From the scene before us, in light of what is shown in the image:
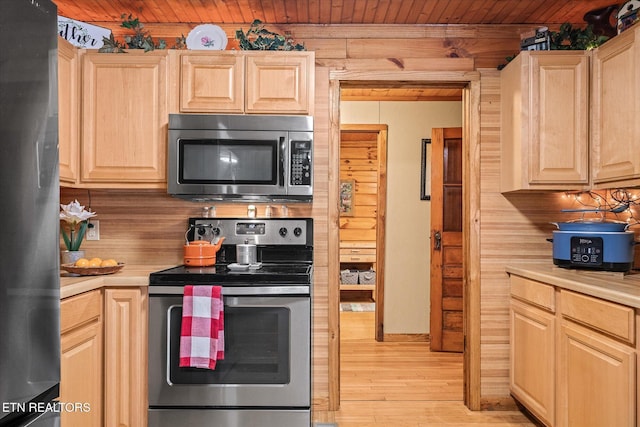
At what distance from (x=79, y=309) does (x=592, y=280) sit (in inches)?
91.1

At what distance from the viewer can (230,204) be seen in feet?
9.82

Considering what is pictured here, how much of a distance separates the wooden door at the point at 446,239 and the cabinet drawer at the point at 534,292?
1.33m

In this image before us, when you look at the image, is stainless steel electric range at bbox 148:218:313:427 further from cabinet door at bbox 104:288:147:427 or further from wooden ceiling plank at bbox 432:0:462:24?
wooden ceiling plank at bbox 432:0:462:24

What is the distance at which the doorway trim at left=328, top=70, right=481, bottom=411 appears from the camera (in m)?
3.04

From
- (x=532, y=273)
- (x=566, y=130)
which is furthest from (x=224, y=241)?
(x=566, y=130)

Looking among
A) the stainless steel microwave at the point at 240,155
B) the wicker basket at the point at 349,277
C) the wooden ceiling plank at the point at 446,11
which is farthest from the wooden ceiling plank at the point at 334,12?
the wicker basket at the point at 349,277

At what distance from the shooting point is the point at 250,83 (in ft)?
8.85

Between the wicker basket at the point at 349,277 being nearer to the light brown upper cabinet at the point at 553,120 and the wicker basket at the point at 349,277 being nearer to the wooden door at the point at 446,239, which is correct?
the wooden door at the point at 446,239

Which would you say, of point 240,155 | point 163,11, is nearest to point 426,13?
point 240,155

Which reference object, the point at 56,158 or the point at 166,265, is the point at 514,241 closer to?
the point at 166,265

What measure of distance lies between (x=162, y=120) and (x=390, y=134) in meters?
2.57

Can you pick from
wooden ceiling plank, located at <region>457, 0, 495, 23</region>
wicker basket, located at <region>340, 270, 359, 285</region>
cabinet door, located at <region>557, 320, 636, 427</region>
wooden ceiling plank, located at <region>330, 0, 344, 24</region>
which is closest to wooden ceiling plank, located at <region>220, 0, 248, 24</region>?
wooden ceiling plank, located at <region>330, 0, 344, 24</region>

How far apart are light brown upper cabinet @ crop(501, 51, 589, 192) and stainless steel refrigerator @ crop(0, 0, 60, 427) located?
7.93ft

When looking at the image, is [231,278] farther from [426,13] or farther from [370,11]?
[426,13]
